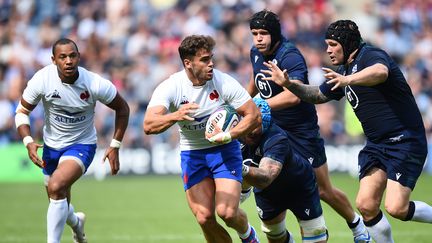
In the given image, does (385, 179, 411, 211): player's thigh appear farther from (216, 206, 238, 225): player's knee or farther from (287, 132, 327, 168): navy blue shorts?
(287, 132, 327, 168): navy blue shorts

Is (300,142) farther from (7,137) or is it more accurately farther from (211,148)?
(7,137)

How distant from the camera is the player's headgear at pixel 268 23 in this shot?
10.8 meters

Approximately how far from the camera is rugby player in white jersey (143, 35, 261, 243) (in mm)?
9086

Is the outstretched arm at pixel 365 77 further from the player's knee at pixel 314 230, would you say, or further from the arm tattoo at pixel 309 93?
the player's knee at pixel 314 230

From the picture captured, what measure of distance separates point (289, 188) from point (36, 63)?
49.4 feet

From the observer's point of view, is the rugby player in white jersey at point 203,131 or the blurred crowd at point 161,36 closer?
the rugby player in white jersey at point 203,131

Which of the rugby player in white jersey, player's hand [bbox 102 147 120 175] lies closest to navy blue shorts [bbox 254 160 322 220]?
the rugby player in white jersey

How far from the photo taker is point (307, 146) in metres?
11.0

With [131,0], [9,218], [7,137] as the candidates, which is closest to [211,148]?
[9,218]

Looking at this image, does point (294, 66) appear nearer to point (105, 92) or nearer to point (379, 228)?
point (105, 92)

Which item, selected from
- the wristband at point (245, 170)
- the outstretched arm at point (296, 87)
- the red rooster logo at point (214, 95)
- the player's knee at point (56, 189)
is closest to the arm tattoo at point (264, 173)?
the wristband at point (245, 170)

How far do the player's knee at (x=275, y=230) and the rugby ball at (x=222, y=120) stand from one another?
1.45m

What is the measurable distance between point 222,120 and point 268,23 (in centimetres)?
221

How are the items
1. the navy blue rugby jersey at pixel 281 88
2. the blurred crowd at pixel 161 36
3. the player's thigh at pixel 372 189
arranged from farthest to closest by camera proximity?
the blurred crowd at pixel 161 36 → the navy blue rugby jersey at pixel 281 88 → the player's thigh at pixel 372 189
